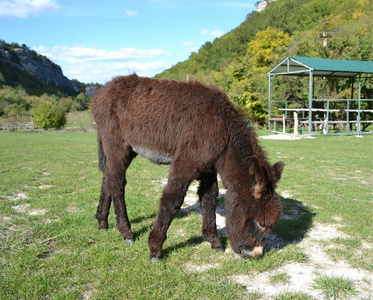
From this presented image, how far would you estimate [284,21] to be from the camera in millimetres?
63844

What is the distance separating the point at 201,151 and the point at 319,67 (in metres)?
17.8

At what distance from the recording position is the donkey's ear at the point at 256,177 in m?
3.23

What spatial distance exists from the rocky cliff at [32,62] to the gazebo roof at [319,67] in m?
134

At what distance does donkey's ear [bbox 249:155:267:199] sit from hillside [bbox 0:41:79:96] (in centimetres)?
11895

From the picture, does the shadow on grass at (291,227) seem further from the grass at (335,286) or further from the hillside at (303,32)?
the hillside at (303,32)

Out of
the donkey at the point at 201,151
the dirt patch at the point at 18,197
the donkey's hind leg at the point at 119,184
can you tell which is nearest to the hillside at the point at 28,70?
the dirt patch at the point at 18,197

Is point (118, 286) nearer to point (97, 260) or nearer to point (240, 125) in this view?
point (97, 260)

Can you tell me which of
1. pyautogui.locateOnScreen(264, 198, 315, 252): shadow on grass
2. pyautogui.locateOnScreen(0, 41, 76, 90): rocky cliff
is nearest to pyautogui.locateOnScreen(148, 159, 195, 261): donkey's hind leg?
pyautogui.locateOnScreen(264, 198, 315, 252): shadow on grass

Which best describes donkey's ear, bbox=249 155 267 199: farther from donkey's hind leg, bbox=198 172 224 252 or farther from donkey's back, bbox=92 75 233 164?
donkey's hind leg, bbox=198 172 224 252

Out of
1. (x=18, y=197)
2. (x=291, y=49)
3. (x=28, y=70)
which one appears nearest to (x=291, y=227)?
(x=18, y=197)

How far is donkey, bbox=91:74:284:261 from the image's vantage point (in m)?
3.48

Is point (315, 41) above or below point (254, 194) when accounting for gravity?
above

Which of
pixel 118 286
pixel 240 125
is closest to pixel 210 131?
pixel 240 125

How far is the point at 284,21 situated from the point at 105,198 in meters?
70.1
